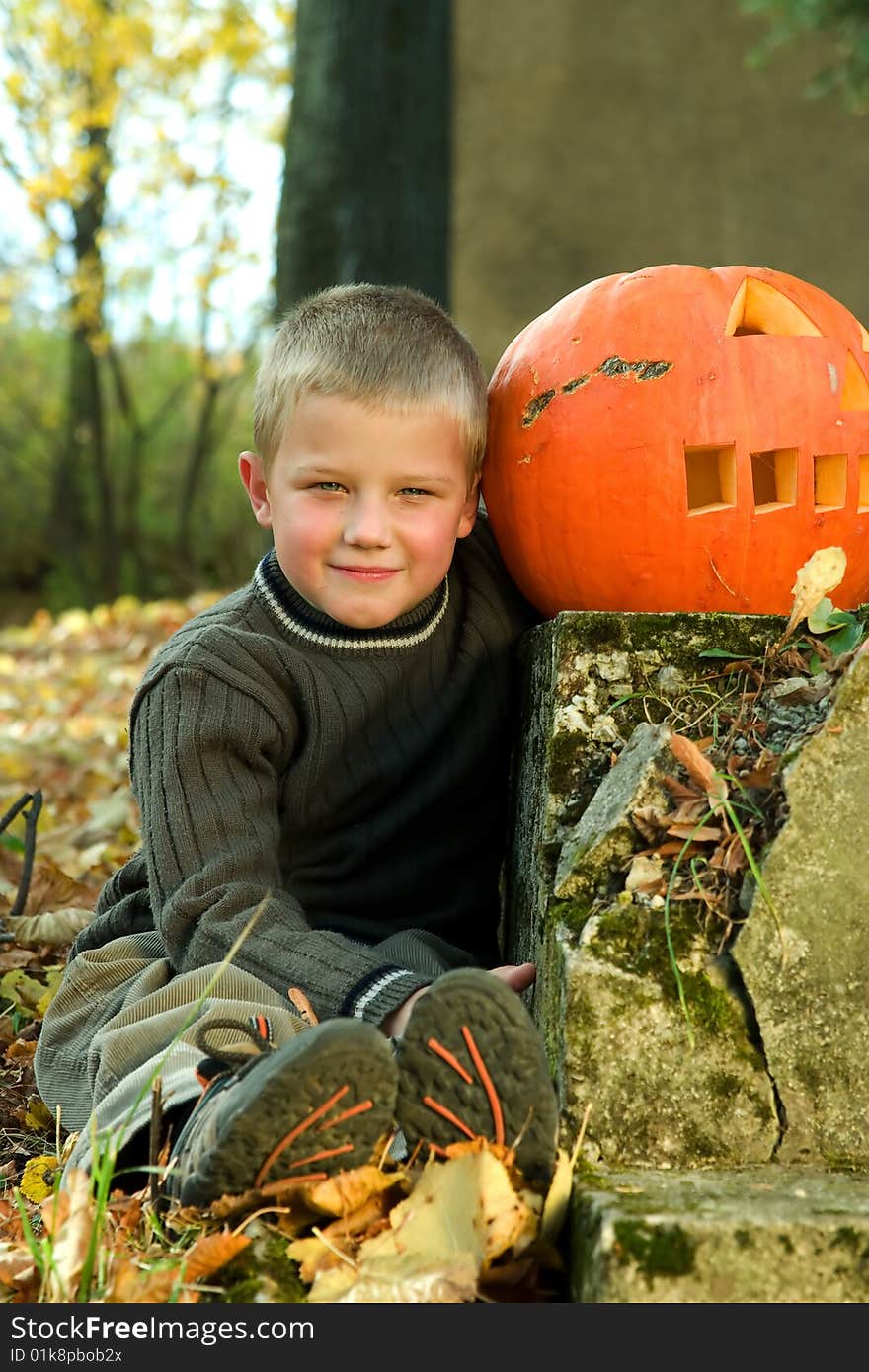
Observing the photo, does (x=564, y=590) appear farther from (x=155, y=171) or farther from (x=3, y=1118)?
(x=155, y=171)

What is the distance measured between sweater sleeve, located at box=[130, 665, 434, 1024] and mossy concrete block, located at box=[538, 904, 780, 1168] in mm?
323

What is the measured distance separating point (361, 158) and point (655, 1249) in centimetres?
555

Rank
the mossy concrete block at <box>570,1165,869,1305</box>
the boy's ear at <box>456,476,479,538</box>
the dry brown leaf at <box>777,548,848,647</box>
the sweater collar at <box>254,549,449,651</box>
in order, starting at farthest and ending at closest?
1. the boy's ear at <box>456,476,479,538</box>
2. the sweater collar at <box>254,549,449,651</box>
3. the dry brown leaf at <box>777,548,848,647</box>
4. the mossy concrete block at <box>570,1165,869,1305</box>

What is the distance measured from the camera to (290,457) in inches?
91.6

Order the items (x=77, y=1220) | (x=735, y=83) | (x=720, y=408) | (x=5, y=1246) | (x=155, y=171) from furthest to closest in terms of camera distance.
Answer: (x=155, y=171), (x=735, y=83), (x=720, y=408), (x=5, y=1246), (x=77, y=1220)

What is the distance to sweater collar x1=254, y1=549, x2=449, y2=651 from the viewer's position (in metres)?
2.38

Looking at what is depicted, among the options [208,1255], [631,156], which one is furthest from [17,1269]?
[631,156]

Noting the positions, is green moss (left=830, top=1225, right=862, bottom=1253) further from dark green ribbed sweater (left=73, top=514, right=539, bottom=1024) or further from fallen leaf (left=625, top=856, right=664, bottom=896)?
dark green ribbed sweater (left=73, top=514, right=539, bottom=1024)

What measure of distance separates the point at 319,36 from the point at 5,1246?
5.85 metres

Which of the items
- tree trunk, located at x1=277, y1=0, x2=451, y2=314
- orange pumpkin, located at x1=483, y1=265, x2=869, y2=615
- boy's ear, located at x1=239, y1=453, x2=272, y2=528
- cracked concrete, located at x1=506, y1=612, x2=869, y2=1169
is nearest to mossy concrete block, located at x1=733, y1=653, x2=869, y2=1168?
cracked concrete, located at x1=506, y1=612, x2=869, y2=1169

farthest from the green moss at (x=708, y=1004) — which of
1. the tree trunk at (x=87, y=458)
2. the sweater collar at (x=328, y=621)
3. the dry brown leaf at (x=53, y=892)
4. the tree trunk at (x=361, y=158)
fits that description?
the tree trunk at (x=87, y=458)

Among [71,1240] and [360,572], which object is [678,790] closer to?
[360,572]

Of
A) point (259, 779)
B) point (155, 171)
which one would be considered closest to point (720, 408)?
point (259, 779)

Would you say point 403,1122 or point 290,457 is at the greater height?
point 290,457
